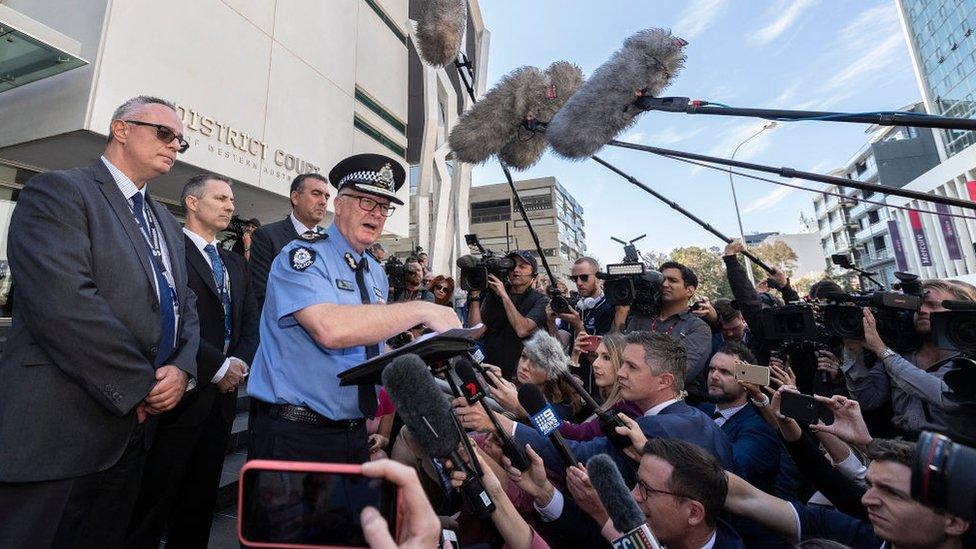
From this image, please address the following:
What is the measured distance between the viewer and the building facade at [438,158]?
19.2m

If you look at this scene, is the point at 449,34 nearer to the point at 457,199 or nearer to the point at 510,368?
the point at 510,368

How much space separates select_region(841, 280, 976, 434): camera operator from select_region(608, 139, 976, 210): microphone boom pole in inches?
82.4

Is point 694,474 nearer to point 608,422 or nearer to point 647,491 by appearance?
point 647,491

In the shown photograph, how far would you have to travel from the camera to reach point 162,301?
1890 millimetres

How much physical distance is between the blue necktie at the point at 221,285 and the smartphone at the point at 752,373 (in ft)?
9.59

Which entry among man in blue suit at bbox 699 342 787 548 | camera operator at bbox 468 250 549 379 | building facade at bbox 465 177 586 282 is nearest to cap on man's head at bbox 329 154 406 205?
man in blue suit at bbox 699 342 787 548

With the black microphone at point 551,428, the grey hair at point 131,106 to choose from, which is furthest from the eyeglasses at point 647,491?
the grey hair at point 131,106

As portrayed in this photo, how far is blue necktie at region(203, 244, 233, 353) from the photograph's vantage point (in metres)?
2.75

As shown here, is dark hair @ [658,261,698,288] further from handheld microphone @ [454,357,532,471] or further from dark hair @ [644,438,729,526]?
handheld microphone @ [454,357,532,471]

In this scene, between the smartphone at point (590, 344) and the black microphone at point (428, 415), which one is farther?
the smartphone at point (590, 344)

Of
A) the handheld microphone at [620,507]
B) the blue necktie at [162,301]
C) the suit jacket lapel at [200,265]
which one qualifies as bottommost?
the handheld microphone at [620,507]

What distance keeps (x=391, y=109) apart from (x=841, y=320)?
1714cm

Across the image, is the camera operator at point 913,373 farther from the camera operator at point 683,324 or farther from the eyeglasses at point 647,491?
the eyeglasses at point 647,491

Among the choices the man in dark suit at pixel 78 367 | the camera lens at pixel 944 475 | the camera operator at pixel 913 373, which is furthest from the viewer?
the camera operator at pixel 913 373
